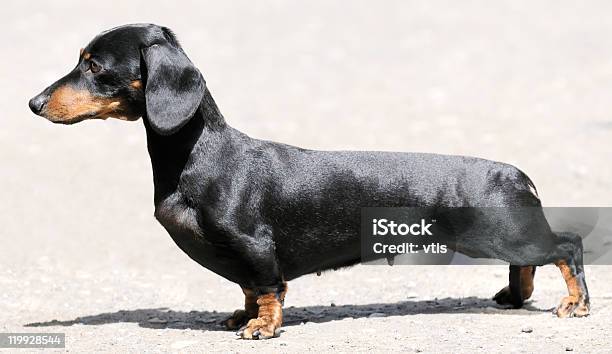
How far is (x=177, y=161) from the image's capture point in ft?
26.2

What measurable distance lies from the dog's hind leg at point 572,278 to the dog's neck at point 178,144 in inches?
111

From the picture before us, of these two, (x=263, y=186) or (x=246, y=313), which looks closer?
(x=263, y=186)

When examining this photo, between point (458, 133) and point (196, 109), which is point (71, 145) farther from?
point (196, 109)

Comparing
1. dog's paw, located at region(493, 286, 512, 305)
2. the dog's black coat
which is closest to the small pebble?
the dog's black coat

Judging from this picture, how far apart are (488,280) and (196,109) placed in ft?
13.3

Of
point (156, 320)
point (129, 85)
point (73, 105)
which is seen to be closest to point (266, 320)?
point (156, 320)

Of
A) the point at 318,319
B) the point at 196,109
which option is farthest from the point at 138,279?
the point at 196,109

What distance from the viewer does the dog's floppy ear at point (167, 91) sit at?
25.1ft

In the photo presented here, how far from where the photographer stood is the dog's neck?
799 cm

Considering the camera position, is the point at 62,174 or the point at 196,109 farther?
the point at 62,174

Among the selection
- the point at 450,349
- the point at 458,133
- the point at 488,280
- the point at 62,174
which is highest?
the point at 458,133

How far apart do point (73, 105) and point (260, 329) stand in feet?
6.84

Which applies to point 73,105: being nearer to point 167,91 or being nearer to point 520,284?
point 167,91

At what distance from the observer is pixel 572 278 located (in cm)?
855
